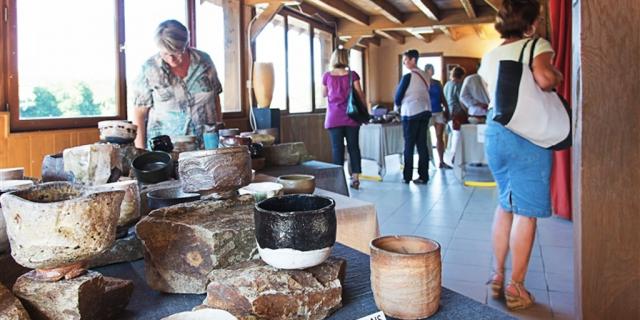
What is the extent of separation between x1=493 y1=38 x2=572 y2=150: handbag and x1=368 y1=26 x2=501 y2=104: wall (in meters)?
8.59

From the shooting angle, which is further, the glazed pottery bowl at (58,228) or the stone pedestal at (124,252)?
the stone pedestal at (124,252)

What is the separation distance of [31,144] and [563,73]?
3.29 m

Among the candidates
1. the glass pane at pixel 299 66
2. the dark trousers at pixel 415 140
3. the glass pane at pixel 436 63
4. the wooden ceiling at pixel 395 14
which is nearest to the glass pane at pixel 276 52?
the glass pane at pixel 299 66

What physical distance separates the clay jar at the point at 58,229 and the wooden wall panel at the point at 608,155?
1.28 m

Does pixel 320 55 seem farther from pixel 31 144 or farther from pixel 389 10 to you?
pixel 31 144

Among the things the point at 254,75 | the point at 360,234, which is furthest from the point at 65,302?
the point at 254,75

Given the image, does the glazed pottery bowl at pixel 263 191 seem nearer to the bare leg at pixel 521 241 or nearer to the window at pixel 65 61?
the bare leg at pixel 521 241

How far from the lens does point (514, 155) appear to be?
6.33 ft

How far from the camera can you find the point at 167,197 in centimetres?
116

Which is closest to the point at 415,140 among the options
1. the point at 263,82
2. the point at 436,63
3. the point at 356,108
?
the point at 356,108

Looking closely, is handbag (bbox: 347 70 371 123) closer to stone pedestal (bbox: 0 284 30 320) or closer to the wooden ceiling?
the wooden ceiling

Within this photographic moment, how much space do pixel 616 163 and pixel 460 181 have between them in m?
4.16

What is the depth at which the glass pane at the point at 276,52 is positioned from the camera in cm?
571

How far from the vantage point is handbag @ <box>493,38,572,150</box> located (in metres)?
1.83
